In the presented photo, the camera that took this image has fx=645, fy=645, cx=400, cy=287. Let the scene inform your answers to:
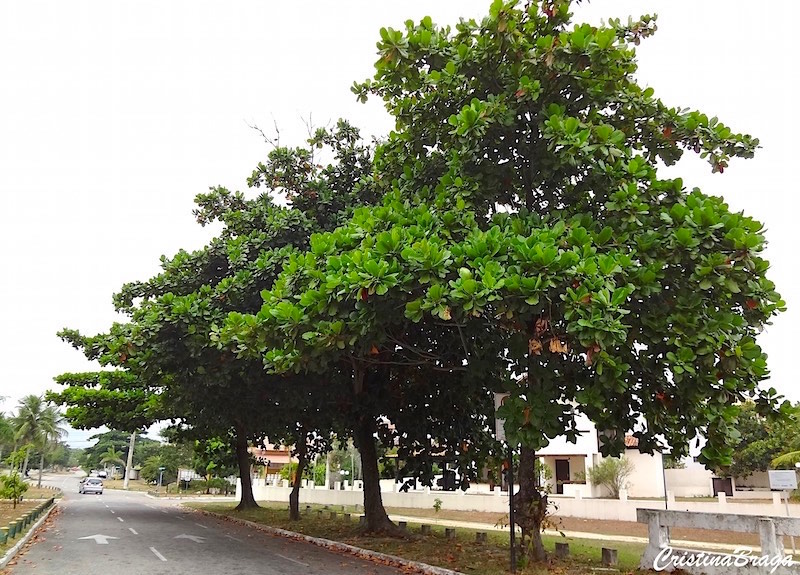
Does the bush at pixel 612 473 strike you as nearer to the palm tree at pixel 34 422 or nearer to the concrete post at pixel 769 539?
the concrete post at pixel 769 539

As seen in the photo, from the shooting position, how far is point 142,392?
94.5ft

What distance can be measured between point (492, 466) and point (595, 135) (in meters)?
10.9

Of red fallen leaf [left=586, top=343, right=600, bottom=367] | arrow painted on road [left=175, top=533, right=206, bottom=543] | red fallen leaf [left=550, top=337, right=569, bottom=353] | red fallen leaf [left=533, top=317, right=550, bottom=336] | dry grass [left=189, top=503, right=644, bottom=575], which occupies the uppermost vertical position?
red fallen leaf [left=533, top=317, right=550, bottom=336]

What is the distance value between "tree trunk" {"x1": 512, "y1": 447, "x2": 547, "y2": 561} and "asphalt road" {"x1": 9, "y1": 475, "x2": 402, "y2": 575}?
2.34 meters

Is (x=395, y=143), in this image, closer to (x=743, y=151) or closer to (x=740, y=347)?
(x=743, y=151)

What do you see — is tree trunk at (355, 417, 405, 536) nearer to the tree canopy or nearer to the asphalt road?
the asphalt road

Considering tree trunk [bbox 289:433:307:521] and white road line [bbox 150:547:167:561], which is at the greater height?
tree trunk [bbox 289:433:307:521]

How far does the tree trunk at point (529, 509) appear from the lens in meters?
10.9

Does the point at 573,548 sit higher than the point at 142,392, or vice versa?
the point at 142,392

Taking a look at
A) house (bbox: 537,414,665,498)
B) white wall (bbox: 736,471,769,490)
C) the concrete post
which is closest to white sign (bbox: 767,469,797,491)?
the concrete post

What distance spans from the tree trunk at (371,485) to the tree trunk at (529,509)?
5668 millimetres

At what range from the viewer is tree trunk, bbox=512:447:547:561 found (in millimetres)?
10938

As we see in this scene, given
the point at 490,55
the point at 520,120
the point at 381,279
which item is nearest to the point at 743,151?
the point at 520,120

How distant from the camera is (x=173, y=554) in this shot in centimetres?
1340
